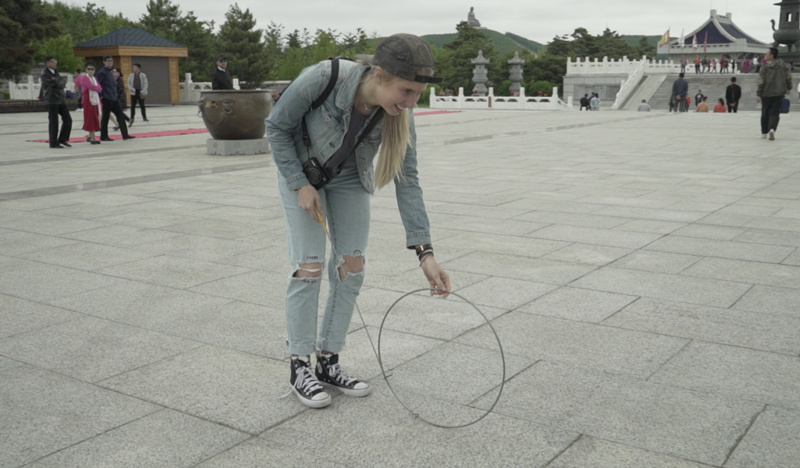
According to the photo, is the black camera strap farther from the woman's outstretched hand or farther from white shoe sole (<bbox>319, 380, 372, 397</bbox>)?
white shoe sole (<bbox>319, 380, 372, 397</bbox>)

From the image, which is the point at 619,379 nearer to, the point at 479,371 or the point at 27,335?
the point at 479,371

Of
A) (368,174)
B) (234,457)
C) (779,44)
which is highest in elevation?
(779,44)

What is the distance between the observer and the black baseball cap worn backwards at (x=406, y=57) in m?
2.80

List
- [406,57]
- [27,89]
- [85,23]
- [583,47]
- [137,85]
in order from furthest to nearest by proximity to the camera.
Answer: [85,23]
[583,47]
[27,89]
[137,85]
[406,57]

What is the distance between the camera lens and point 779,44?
64375 mm

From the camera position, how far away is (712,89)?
49.4 metres

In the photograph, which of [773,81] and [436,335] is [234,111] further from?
[773,81]

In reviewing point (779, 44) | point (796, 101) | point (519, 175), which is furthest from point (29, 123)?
point (779, 44)

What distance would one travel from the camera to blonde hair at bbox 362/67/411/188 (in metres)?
3.11

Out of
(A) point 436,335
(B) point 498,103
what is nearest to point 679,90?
(B) point 498,103

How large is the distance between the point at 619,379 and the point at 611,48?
85923 millimetres

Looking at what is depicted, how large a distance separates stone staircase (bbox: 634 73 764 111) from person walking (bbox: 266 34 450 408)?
4445 cm

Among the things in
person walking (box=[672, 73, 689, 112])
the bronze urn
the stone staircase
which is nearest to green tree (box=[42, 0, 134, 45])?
the stone staircase

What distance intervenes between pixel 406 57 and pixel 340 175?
2.08 ft
